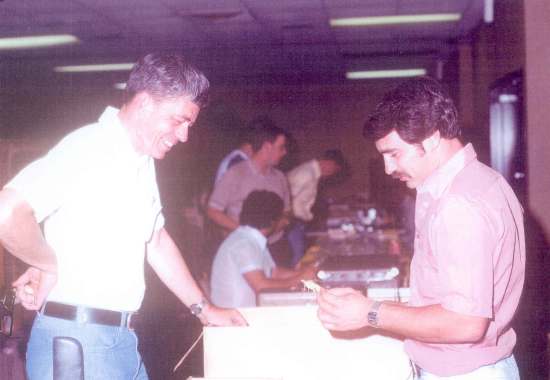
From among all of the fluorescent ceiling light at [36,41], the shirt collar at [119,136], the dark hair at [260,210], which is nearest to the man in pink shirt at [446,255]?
the shirt collar at [119,136]

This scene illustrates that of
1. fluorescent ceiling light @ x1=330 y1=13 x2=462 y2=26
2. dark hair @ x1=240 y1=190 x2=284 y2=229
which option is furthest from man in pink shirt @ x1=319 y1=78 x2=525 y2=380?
fluorescent ceiling light @ x1=330 y1=13 x2=462 y2=26

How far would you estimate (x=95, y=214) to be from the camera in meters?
1.78

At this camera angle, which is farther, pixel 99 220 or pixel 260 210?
pixel 260 210

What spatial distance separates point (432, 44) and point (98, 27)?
3801mm

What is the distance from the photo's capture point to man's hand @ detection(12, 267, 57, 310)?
1728mm

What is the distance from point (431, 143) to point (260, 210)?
1933mm

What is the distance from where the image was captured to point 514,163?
5863mm

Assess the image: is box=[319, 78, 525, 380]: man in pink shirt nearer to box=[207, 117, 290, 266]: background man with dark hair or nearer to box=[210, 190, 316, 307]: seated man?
box=[210, 190, 316, 307]: seated man

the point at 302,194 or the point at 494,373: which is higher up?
the point at 302,194

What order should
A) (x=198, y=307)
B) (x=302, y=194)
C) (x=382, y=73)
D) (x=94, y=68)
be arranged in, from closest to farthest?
(x=198, y=307) < (x=302, y=194) < (x=94, y=68) < (x=382, y=73)

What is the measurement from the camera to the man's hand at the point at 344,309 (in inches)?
60.6

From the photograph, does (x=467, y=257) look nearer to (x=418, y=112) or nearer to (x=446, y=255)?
(x=446, y=255)

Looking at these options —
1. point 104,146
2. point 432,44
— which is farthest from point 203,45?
point 104,146

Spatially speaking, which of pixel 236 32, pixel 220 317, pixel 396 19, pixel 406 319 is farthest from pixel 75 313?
pixel 236 32
